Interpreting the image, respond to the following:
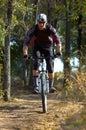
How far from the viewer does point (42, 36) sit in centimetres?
1122

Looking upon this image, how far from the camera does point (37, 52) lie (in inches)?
448

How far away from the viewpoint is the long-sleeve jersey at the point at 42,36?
11.2 metres

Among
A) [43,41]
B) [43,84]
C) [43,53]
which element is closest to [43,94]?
[43,84]

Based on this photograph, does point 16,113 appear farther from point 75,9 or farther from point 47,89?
point 75,9

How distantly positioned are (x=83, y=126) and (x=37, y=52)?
3955 mm

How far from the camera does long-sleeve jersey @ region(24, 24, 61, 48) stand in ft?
36.6

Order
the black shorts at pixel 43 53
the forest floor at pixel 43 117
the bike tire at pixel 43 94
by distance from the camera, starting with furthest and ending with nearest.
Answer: the black shorts at pixel 43 53
the bike tire at pixel 43 94
the forest floor at pixel 43 117

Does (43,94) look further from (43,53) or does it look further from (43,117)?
(43,53)

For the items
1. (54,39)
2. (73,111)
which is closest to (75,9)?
(54,39)

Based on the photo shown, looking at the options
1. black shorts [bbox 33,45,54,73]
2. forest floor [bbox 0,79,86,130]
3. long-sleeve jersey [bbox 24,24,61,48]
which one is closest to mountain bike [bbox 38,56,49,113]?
black shorts [bbox 33,45,54,73]

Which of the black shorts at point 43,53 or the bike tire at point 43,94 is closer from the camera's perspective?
the bike tire at point 43,94

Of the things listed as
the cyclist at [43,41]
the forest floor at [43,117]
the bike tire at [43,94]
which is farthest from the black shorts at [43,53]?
the forest floor at [43,117]

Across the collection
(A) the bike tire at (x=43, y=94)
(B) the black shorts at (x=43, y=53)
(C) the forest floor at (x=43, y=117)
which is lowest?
(C) the forest floor at (x=43, y=117)

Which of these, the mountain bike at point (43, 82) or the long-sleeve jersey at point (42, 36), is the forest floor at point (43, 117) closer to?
the mountain bike at point (43, 82)
